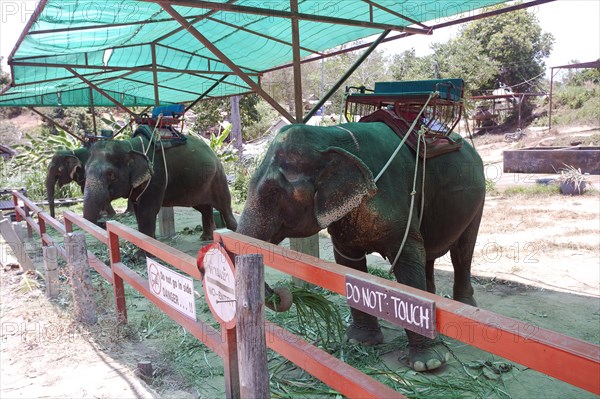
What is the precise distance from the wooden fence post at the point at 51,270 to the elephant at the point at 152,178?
98cm

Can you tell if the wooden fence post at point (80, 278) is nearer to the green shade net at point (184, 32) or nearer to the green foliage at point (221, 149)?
the green shade net at point (184, 32)

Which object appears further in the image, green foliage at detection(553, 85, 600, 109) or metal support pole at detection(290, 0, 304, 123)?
green foliage at detection(553, 85, 600, 109)

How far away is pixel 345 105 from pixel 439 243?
1380 mm

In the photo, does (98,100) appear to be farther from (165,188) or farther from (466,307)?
(466,307)

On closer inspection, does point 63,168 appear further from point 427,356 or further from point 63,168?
point 427,356

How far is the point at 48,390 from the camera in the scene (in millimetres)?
3512

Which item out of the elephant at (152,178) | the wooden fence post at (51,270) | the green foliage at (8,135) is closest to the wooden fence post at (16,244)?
the elephant at (152,178)

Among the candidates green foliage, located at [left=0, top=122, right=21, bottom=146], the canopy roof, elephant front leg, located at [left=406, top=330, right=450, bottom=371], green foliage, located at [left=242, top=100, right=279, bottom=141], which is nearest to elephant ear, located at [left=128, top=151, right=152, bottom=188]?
the canopy roof

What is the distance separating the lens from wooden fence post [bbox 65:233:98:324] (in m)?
4.62

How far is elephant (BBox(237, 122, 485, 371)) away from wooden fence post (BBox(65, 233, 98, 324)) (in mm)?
2170

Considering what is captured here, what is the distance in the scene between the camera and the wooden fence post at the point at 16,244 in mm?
6750

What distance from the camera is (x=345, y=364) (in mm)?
2051

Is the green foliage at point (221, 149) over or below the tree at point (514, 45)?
below

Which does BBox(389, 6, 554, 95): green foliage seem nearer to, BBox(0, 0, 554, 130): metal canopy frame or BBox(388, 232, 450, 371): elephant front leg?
BBox(0, 0, 554, 130): metal canopy frame
